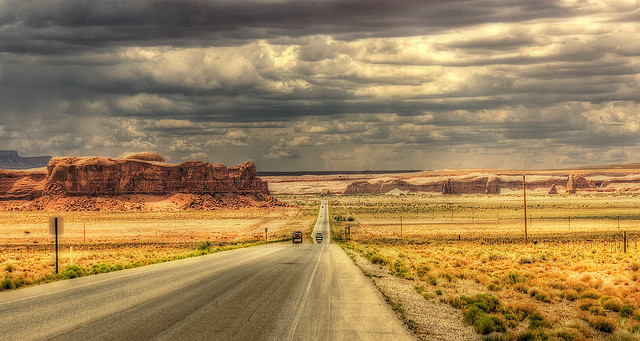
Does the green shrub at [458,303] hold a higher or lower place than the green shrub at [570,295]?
higher

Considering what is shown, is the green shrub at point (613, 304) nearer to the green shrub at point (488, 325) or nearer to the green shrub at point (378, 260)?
the green shrub at point (488, 325)

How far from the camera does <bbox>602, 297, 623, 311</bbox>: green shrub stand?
16594 mm

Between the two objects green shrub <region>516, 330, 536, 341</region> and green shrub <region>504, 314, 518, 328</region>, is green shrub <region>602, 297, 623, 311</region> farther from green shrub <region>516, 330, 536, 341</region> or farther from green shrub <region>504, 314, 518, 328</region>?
green shrub <region>516, 330, 536, 341</region>

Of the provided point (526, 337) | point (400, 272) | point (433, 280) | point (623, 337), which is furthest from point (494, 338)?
point (400, 272)

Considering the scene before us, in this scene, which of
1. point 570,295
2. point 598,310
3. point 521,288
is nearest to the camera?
point 598,310

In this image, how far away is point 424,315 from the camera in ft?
50.4

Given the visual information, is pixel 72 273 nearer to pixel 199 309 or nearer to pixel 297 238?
pixel 199 309

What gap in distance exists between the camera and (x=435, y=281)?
2297 cm

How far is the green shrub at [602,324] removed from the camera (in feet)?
45.4

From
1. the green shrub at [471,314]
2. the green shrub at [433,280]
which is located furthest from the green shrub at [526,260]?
→ the green shrub at [471,314]

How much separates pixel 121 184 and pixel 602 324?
546 feet

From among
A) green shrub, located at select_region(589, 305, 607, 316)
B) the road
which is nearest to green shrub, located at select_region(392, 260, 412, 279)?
the road

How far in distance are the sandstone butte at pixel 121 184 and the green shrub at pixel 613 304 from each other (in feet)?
478

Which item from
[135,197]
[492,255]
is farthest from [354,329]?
[135,197]
